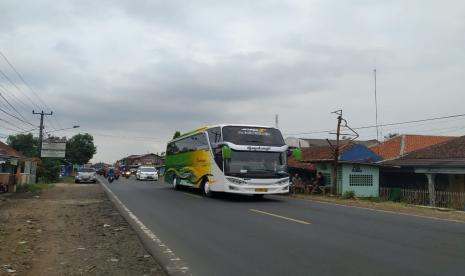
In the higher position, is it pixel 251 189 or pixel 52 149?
pixel 52 149

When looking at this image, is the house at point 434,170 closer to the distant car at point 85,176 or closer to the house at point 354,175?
the house at point 354,175

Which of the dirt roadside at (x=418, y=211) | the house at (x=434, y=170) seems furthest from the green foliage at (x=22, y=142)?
the dirt roadside at (x=418, y=211)

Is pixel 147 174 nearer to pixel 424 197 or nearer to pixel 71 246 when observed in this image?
pixel 424 197

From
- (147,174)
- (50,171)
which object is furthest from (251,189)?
(147,174)

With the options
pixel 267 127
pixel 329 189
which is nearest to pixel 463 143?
pixel 329 189

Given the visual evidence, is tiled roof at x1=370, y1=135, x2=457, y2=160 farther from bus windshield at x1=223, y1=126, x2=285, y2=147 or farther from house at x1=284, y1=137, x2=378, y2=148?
bus windshield at x1=223, y1=126, x2=285, y2=147

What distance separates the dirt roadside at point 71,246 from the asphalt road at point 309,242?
793 mm

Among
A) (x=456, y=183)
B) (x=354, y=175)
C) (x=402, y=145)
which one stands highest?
(x=402, y=145)

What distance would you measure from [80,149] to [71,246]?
3822 inches

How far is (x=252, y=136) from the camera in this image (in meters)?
19.5

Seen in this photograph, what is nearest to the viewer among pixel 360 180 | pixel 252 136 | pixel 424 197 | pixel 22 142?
pixel 252 136

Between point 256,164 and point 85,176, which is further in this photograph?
point 85,176

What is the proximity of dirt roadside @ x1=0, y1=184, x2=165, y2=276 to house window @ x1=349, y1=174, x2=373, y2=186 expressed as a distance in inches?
756

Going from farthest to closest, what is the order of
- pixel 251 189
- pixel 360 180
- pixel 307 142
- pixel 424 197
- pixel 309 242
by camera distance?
pixel 307 142, pixel 360 180, pixel 424 197, pixel 251 189, pixel 309 242
